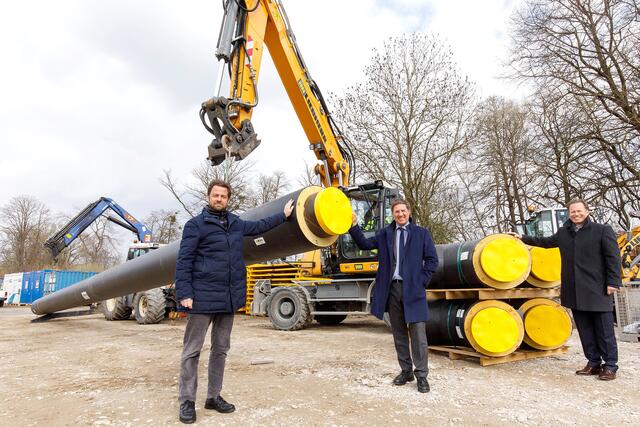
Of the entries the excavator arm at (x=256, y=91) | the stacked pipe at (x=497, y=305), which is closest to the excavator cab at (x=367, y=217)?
the excavator arm at (x=256, y=91)

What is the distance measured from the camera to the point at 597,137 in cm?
1371

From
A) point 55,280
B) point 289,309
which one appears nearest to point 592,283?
point 289,309

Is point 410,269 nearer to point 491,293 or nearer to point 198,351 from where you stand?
point 491,293

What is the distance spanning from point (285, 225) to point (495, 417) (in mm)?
2268

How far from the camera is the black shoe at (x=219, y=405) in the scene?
11.2 ft

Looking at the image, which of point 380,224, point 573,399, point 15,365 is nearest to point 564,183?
point 380,224

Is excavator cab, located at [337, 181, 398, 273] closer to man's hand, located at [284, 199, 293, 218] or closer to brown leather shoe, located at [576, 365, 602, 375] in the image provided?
brown leather shoe, located at [576, 365, 602, 375]

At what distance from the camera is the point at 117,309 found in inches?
476

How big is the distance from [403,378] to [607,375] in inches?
81.7

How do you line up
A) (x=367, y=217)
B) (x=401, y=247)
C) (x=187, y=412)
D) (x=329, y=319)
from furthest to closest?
(x=329, y=319) < (x=367, y=217) < (x=401, y=247) < (x=187, y=412)

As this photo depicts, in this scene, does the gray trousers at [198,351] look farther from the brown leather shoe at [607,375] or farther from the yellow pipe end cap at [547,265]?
the yellow pipe end cap at [547,265]

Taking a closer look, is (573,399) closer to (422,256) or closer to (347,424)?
(422,256)

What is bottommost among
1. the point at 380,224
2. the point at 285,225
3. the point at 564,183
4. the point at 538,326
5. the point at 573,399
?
the point at 573,399

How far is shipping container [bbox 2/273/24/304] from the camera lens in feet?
79.3
